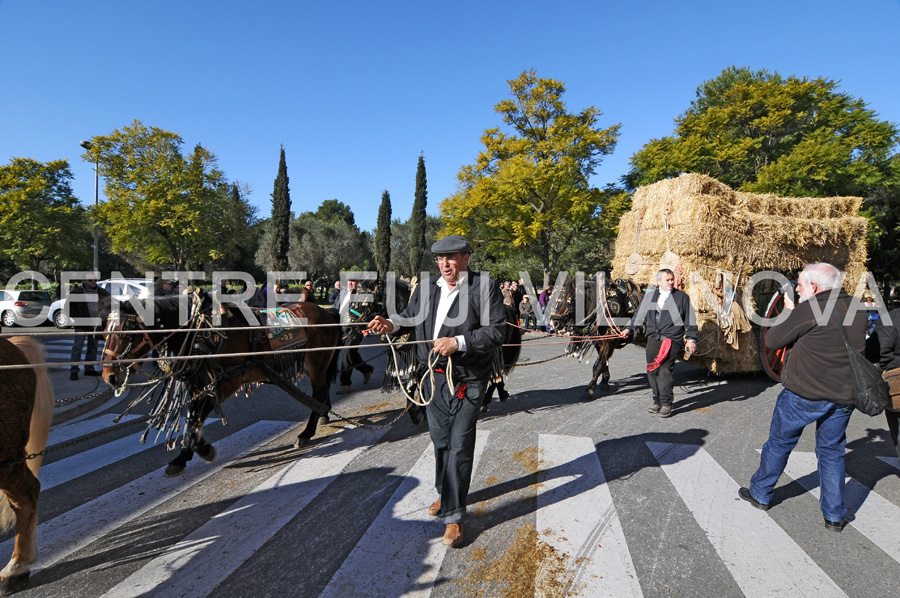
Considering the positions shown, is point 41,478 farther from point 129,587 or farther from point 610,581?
point 610,581

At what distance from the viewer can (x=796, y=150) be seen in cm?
1786

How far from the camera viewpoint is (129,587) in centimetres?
255

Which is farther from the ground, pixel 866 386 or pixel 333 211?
pixel 333 211

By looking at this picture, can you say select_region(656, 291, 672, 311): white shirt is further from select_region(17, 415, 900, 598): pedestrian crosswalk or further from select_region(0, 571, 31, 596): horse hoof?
select_region(0, 571, 31, 596): horse hoof

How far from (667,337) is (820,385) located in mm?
2981

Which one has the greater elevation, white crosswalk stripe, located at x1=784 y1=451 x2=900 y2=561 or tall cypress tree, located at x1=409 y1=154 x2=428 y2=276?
tall cypress tree, located at x1=409 y1=154 x2=428 y2=276

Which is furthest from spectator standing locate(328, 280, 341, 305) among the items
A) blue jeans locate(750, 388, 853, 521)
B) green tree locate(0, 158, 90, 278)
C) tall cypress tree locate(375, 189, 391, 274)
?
tall cypress tree locate(375, 189, 391, 274)

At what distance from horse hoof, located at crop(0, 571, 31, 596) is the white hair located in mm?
5524

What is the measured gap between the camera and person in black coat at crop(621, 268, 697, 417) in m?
5.96

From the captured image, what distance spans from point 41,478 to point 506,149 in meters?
22.1

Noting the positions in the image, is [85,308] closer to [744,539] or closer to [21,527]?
[21,527]

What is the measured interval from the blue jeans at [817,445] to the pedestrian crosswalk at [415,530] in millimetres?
216

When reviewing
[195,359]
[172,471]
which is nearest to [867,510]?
[195,359]

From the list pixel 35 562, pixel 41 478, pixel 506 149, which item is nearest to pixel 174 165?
pixel 506 149
